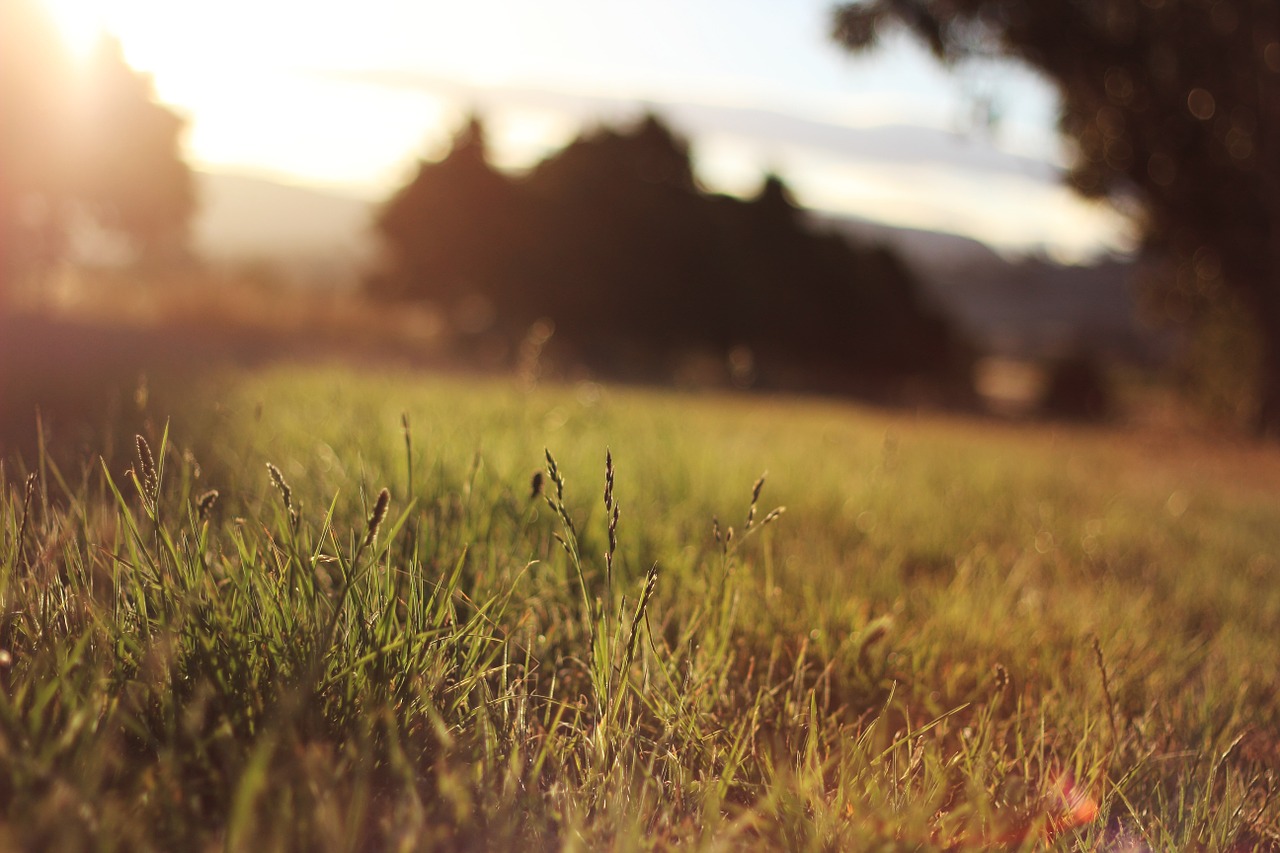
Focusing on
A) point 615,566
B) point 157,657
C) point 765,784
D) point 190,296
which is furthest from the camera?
point 190,296

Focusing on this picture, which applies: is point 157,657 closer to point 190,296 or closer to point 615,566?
point 615,566

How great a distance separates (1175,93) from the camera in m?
11.0

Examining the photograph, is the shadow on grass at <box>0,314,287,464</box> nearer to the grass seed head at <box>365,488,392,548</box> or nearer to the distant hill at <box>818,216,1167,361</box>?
the grass seed head at <box>365,488,392,548</box>

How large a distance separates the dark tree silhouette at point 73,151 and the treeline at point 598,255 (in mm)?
7060

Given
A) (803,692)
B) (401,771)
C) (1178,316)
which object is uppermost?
(1178,316)

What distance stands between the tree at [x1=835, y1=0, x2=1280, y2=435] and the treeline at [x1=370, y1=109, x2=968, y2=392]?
11.6 m

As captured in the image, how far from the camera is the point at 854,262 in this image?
28922 millimetres

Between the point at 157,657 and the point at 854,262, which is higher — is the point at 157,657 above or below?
below

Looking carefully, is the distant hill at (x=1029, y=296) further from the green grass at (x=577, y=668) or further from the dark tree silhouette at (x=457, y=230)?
the green grass at (x=577, y=668)

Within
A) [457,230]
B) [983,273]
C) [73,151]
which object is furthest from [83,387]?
[983,273]

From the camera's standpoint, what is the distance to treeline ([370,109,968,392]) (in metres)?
23.1

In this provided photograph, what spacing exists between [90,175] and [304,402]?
22.5 metres

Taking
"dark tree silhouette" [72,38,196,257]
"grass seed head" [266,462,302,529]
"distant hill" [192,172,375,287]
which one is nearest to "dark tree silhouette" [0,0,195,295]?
"dark tree silhouette" [72,38,196,257]

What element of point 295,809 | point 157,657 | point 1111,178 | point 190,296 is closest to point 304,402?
point 157,657
